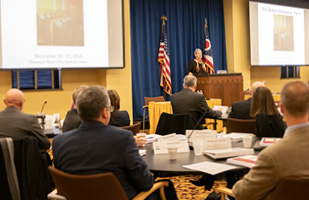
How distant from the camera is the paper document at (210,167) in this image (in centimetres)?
238

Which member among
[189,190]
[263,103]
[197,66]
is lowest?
[189,190]

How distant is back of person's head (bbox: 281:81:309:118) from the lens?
182 centimetres

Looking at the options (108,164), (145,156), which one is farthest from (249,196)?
(145,156)

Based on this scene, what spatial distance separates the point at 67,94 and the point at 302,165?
7049mm

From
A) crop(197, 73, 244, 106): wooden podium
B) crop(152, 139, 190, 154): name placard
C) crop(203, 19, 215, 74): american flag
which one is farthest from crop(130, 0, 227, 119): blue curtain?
crop(152, 139, 190, 154): name placard

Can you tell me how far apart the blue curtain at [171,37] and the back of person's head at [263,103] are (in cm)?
611

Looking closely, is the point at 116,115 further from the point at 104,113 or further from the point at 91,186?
the point at 91,186

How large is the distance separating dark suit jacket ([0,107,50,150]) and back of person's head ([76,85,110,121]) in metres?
1.68

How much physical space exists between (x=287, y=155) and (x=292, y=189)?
0.15 meters

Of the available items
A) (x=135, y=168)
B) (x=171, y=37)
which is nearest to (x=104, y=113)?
(x=135, y=168)

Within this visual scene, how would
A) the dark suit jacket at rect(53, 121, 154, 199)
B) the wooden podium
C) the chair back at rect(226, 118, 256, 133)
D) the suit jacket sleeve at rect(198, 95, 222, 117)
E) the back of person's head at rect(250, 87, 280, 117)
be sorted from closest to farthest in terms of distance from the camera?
the dark suit jacket at rect(53, 121, 154, 199) < the back of person's head at rect(250, 87, 280, 117) < the chair back at rect(226, 118, 256, 133) < the suit jacket sleeve at rect(198, 95, 222, 117) < the wooden podium

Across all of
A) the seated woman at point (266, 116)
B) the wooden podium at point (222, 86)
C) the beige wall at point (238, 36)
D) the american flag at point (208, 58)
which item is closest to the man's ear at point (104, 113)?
the seated woman at point (266, 116)

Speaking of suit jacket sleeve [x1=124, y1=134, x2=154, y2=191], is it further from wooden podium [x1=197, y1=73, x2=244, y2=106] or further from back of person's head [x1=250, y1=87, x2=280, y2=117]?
wooden podium [x1=197, y1=73, x2=244, y2=106]

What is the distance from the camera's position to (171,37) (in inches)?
400
